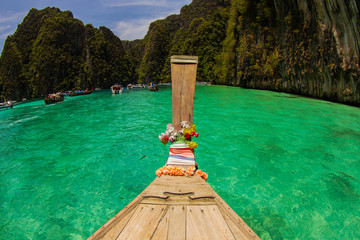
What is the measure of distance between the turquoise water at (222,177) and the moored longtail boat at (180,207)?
76.7 inches

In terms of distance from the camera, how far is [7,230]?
4.20 metres

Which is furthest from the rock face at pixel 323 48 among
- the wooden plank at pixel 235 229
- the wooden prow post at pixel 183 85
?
the wooden plank at pixel 235 229

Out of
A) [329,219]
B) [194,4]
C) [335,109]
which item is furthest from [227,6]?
[329,219]

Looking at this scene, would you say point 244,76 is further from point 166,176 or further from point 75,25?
point 75,25

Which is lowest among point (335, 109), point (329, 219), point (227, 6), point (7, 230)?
point (7, 230)

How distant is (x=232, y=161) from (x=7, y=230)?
6.40m

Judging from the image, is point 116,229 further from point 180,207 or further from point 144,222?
point 180,207

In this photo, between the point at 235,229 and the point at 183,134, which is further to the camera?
the point at 183,134

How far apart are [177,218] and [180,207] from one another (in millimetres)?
222

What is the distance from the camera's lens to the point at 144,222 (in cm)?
217

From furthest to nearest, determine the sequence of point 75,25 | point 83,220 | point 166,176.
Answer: point 75,25
point 83,220
point 166,176

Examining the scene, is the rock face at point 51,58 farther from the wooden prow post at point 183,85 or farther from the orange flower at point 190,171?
the orange flower at point 190,171

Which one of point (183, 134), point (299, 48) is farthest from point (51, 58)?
point (183, 134)

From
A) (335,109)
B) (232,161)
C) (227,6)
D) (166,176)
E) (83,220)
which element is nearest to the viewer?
(166,176)
